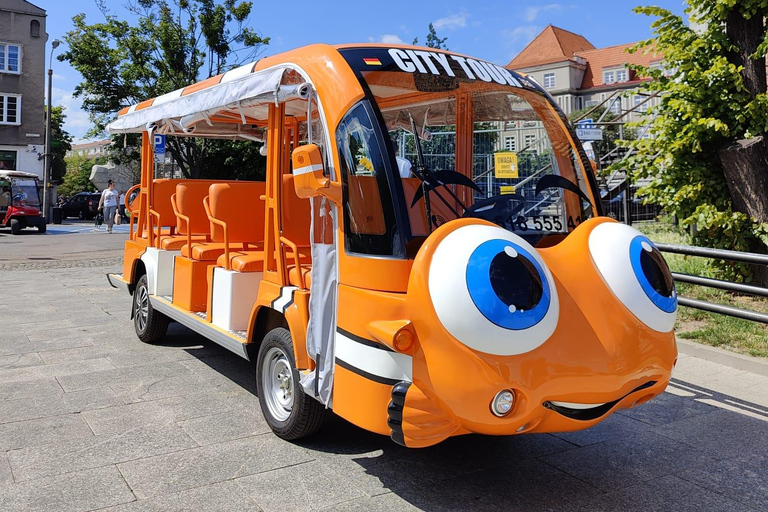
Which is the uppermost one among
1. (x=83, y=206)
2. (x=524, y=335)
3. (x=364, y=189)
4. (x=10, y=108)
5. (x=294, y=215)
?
(x=10, y=108)

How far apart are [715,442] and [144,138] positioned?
6.34 m

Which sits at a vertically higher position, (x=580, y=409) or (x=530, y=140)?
(x=530, y=140)

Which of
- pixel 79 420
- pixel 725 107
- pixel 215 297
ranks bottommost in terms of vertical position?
pixel 79 420

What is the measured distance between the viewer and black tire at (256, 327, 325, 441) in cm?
399

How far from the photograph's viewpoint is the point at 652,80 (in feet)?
28.8

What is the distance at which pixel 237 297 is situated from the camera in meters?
4.96

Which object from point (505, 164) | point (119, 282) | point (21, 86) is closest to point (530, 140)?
point (505, 164)

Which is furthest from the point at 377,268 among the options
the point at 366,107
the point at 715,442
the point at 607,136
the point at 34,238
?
the point at 34,238

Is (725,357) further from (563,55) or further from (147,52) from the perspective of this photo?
(563,55)

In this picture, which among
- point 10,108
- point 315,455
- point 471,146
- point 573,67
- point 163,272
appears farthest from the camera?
point 573,67

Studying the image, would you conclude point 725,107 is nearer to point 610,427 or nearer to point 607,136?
point 610,427

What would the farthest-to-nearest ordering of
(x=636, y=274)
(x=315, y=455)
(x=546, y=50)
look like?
1. (x=546, y=50)
2. (x=315, y=455)
3. (x=636, y=274)

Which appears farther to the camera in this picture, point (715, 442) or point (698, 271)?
point (698, 271)

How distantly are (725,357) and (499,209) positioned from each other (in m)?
3.67
